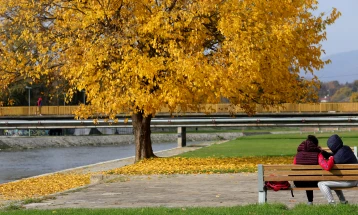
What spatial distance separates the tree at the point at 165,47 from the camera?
25297 millimetres

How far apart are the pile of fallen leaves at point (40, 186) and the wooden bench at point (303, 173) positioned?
7708 mm

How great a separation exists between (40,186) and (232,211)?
39.5 ft

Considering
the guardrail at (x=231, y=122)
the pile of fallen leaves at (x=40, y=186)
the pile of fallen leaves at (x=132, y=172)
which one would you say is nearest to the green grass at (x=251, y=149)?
the pile of fallen leaves at (x=132, y=172)

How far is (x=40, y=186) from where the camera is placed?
24.4 metres

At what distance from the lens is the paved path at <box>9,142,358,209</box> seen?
16.0m

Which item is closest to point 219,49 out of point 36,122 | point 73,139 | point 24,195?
point 24,195

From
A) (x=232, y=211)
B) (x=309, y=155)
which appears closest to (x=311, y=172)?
(x=309, y=155)

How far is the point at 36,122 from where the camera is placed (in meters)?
69.4

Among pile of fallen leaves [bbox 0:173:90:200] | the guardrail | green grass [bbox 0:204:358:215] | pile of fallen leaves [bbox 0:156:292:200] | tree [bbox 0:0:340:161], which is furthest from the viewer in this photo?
the guardrail

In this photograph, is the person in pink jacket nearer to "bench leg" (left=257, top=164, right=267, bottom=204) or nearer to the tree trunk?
"bench leg" (left=257, top=164, right=267, bottom=204)

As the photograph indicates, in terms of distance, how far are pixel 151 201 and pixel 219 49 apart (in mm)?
11120

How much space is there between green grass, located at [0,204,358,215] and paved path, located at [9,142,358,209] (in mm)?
1148

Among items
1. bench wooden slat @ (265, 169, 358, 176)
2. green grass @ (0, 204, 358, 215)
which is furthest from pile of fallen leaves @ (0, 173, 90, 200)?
bench wooden slat @ (265, 169, 358, 176)

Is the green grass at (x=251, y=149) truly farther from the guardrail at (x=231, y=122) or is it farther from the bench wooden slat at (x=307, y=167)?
the bench wooden slat at (x=307, y=167)
